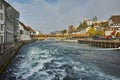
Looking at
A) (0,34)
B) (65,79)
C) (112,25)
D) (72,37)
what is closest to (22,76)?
(65,79)

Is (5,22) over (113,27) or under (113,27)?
under

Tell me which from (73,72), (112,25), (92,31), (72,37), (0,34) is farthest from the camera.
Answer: (72,37)

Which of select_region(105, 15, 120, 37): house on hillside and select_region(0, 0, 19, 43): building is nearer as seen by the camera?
select_region(0, 0, 19, 43): building

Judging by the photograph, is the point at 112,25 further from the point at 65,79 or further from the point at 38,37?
the point at 65,79

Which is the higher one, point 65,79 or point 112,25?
point 112,25

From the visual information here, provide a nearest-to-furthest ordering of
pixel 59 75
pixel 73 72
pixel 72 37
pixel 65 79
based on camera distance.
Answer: pixel 65 79 → pixel 59 75 → pixel 73 72 → pixel 72 37

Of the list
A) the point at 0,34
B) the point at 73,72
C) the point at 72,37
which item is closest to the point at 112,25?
the point at 72,37

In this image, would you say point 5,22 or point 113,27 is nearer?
point 5,22

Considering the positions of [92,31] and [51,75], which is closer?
[51,75]

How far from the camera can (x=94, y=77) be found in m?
22.4

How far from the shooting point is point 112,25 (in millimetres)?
139250

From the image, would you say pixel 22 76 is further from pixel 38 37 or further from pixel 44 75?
pixel 38 37

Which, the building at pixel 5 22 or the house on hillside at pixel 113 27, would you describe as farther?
the house on hillside at pixel 113 27

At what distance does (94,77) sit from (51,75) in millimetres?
3924
